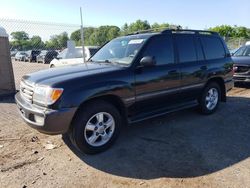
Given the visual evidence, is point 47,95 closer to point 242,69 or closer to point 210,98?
point 210,98

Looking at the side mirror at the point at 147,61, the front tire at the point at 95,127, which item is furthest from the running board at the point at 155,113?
the side mirror at the point at 147,61

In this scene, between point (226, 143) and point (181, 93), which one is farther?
point (181, 93)

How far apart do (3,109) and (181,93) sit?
4.53m

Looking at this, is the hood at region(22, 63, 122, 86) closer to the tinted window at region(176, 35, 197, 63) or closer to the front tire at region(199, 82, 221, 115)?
the tinted window at region(176, 35, 197, 63)

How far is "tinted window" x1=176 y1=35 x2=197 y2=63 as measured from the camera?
216 inches

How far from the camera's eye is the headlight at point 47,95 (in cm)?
377

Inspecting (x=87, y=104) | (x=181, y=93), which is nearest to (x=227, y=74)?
(x=181, y=93)

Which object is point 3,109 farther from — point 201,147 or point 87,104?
point 201,147

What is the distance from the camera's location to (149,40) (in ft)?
16.3

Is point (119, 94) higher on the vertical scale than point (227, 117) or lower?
higher

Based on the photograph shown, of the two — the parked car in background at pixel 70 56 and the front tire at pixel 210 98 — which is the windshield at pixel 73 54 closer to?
the parked car in background at pixel 70 56

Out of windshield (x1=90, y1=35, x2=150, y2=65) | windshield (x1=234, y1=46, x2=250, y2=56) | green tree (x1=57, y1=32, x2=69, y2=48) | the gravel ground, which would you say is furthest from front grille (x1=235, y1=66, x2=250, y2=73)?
green tree (x1=57, y1=32, x2=69, y2=48)

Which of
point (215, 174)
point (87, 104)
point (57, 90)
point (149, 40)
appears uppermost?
point (149, 40)

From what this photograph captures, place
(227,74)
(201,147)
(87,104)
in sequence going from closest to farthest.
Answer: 1. (87,104)
2. (201,147)
3. (227,74)
